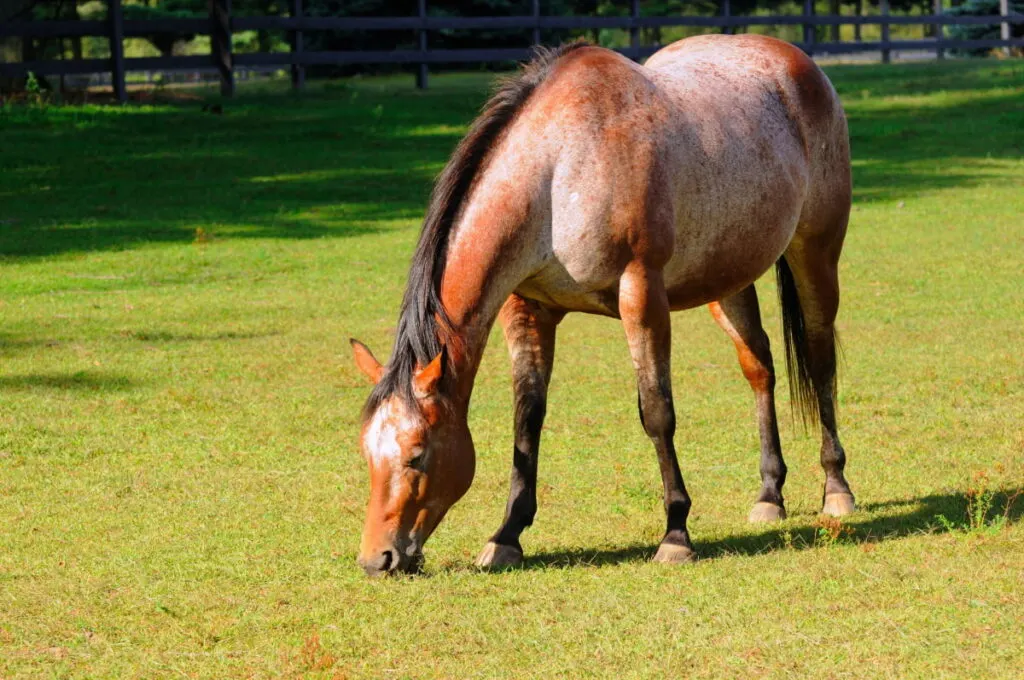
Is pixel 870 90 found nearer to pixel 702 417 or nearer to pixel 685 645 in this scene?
pixel 702 417

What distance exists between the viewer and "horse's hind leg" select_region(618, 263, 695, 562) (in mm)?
6145

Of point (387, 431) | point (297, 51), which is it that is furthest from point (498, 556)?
point (297, 51)

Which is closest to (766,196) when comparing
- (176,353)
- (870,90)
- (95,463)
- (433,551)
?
(433,551)

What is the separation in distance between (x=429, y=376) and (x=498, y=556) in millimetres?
1050

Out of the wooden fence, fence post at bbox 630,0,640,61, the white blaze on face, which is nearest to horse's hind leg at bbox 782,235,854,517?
the white blaze on face

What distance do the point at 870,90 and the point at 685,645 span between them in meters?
26.4

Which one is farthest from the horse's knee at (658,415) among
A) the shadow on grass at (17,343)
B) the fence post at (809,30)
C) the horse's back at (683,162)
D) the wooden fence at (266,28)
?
the fence post at (809,30)

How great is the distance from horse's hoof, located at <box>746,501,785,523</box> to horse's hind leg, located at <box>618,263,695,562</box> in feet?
Answer: 2.62

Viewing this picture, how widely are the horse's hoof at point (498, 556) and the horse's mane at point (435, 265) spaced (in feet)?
3.06

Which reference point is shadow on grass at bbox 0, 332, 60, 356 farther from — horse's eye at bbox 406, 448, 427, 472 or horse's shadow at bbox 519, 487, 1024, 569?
horse's eye at bbox 406, 448, 427, 472

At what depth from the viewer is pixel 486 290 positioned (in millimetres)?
5863

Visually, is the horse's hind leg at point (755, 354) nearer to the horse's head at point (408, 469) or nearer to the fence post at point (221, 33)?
the horse's head at point (408, 469)

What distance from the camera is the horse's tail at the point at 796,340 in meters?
7.72

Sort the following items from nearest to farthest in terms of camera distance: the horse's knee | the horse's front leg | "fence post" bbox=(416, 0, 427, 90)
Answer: the horse's knee → the horse's front leg → "fence post" bbox=(416, 0, 427, 90)
